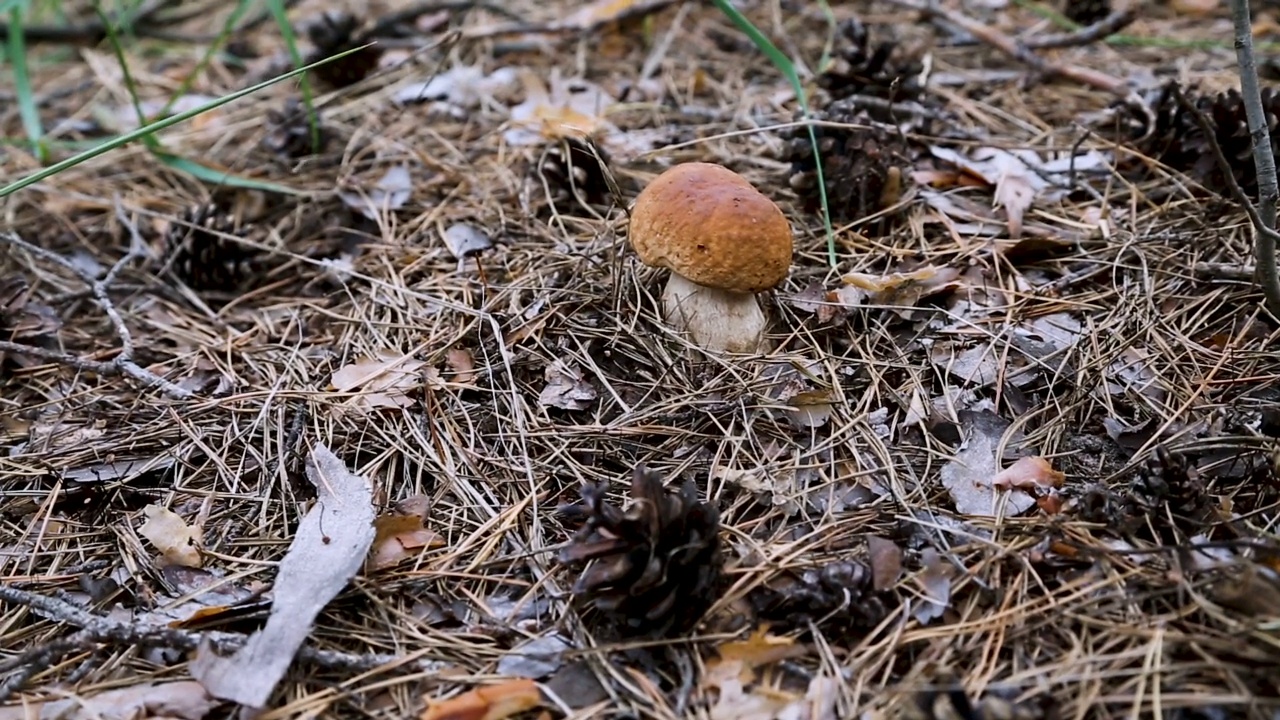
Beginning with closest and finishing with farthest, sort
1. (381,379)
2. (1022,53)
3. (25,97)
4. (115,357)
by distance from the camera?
(381,379) → (115,357) → (25,97) → (1022,53)

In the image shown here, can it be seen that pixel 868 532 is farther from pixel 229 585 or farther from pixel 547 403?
pixel 229 585

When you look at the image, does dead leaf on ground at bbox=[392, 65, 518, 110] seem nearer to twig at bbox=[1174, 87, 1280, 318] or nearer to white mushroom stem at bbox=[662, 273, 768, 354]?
white mushroom stem at bbox=[662, 273, 768, 354]

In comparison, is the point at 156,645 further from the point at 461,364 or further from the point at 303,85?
the point at 303,85

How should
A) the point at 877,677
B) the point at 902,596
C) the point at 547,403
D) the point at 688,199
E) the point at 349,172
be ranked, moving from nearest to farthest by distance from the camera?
the point at 877,677
the point at 902,596
the point at 688,199
the point at 547,403
the point at 349,172

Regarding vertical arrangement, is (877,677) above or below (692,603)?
below

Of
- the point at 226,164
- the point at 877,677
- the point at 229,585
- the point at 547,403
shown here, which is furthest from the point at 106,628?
the point at 226,164

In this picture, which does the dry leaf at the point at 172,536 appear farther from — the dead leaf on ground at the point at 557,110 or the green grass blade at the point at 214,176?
the dead leaf on ground at the point at 557,110

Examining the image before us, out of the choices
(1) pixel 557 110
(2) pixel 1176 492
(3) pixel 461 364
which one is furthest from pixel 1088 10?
(3) pixel 461 364
